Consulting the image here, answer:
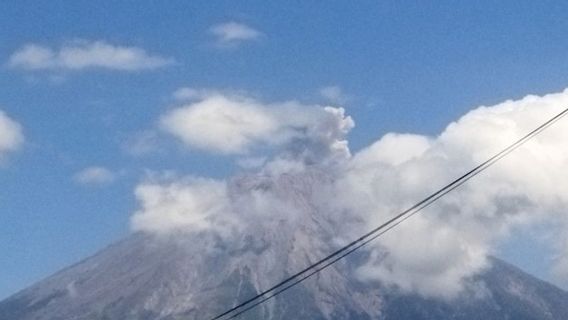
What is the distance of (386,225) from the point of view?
2727 centimetres

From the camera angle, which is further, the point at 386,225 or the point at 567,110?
Result: the point at 386,225

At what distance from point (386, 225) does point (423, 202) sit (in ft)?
5.63

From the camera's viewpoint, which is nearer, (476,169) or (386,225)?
(476,169)

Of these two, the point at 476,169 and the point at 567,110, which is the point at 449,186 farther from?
the point at 567,110

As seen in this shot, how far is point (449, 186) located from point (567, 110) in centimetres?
392

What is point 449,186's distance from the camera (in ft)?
85.9

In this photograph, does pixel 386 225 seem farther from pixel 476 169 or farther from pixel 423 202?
pixel 476 169

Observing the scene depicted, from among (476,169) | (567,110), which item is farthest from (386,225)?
(567,110)

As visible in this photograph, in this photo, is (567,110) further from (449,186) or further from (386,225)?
(386,225)

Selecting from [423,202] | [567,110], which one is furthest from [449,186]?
[567,110]

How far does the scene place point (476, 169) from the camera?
25.5m

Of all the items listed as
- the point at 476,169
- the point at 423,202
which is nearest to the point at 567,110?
the point at 476,169

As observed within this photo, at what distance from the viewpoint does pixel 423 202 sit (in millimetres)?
26031
